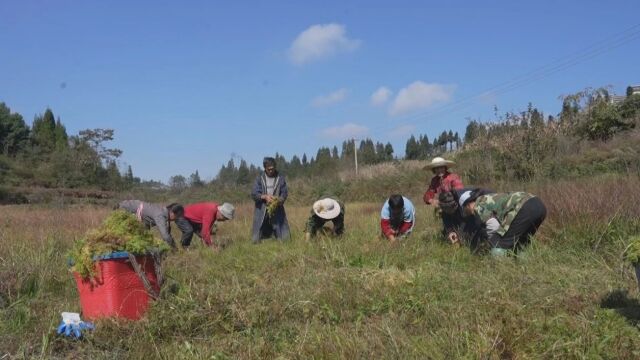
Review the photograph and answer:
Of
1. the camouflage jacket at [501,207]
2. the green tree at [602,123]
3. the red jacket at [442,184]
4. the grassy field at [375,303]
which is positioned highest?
the green tree at [602,123]

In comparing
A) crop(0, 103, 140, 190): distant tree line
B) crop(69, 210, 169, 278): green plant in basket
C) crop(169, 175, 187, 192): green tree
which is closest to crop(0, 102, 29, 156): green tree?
crop(0, 103, 140, 190): distant tree line

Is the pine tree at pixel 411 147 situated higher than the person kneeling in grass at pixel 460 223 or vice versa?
the pine tree at pixel 411 147

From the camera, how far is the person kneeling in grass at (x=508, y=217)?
18.8ft

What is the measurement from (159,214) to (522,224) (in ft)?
16.6

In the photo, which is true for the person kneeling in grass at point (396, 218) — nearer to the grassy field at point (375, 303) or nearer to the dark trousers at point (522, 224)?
the grassy field at point (375, 303)

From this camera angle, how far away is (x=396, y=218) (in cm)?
751

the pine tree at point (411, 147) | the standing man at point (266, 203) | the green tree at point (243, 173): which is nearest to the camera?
the standing man at point (266, 203)

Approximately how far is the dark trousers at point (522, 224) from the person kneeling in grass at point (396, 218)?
64.0 inches

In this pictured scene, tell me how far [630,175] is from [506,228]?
10.3ft

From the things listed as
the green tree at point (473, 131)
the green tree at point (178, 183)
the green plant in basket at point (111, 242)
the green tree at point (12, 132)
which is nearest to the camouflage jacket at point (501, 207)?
the green plant in basket at point (111, 242)

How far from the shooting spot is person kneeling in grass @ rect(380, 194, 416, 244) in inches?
288

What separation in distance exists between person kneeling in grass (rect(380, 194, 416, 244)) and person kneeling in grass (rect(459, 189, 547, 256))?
4.28 feet

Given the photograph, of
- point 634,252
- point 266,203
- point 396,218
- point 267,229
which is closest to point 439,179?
point 396,218

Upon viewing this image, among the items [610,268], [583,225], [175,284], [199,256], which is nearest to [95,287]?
[175,284]
